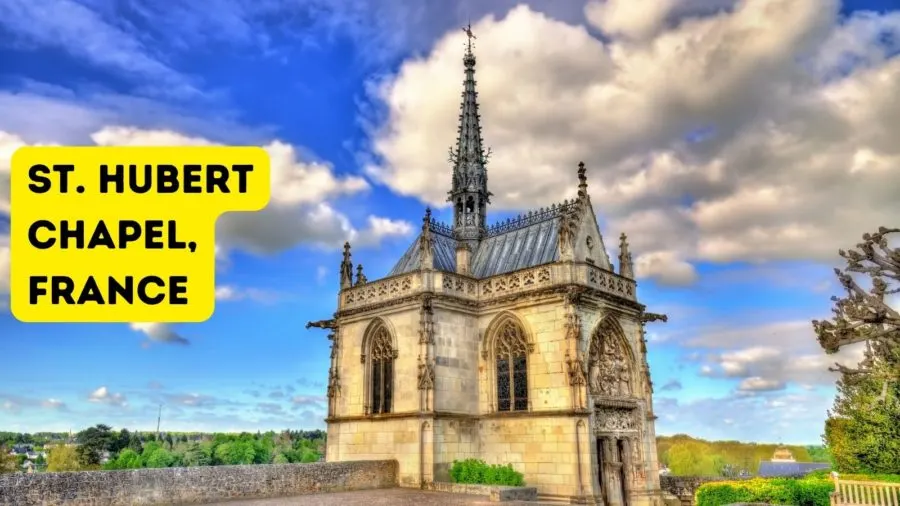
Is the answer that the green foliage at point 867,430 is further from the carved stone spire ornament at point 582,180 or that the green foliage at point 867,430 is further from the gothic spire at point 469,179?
the gothic spire at point 469,179

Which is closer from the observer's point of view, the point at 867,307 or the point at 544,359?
the point at 867,307

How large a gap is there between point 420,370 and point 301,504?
7.22 metres

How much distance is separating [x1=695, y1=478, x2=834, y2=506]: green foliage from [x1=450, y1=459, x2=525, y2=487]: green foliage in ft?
19.7

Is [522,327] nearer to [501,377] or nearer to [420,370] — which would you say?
[501,377]

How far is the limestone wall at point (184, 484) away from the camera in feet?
50.8

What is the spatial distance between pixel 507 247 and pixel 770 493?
45.2 feet

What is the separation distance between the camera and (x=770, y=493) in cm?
1966

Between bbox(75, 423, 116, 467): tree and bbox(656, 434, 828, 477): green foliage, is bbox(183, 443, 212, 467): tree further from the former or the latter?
bbox(656, 434, 828, 477): green foliage

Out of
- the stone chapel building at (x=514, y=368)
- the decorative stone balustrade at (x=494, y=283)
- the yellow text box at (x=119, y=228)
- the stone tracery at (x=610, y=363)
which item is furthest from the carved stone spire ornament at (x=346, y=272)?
Answer: the yellow text box at (x=119, y=228)

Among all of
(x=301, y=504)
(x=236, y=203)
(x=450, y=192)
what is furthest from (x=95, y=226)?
(x=450, y=192)

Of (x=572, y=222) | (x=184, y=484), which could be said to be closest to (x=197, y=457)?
(x=184, y=484)

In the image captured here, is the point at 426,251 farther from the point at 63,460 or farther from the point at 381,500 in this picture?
the point at 63,460

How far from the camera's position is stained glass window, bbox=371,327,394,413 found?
25.8 meters

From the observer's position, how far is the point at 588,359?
23.8m
